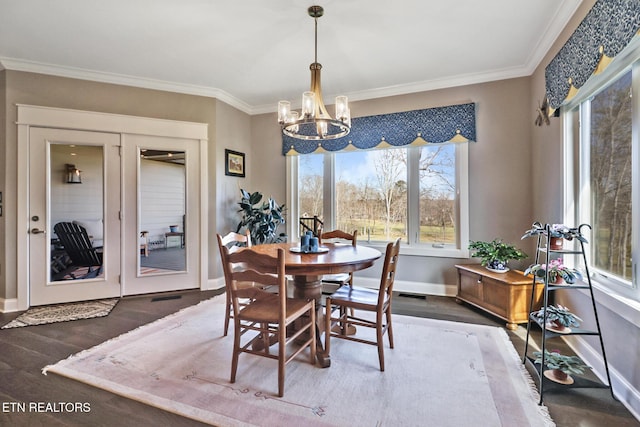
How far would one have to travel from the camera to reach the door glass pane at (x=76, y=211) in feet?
11.0

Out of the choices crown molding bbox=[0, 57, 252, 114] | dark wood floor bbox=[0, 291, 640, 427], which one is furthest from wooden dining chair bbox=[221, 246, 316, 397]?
crown molding bbox=[0, 57, 252, 114]

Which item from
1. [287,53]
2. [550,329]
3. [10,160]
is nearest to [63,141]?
[10,160]

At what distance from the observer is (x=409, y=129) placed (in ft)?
12.0

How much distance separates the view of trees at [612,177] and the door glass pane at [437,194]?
1.48 m

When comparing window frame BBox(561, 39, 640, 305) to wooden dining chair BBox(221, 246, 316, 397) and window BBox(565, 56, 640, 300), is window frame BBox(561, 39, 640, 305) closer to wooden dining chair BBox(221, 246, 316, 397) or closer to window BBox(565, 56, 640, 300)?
window BBox(565, 56, 640, 300)

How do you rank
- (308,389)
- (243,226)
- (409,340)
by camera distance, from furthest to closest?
(243,226) < (409,340) < (308,389)

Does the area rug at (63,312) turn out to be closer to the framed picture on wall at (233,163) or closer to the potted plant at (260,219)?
the potted plant at (260,219)

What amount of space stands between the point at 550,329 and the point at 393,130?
268 cm

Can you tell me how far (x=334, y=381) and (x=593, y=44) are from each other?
272cm

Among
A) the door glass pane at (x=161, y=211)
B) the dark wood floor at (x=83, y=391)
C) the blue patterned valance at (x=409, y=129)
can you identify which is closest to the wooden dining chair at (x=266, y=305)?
the dark wood floor at (x=83, y=391)

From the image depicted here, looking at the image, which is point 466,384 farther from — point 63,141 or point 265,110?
point 63,141

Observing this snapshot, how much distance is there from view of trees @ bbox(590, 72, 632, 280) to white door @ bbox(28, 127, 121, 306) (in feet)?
15.6

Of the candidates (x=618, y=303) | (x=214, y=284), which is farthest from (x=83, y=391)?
(x=618, y=303)

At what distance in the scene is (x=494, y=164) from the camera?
338 centimetres
